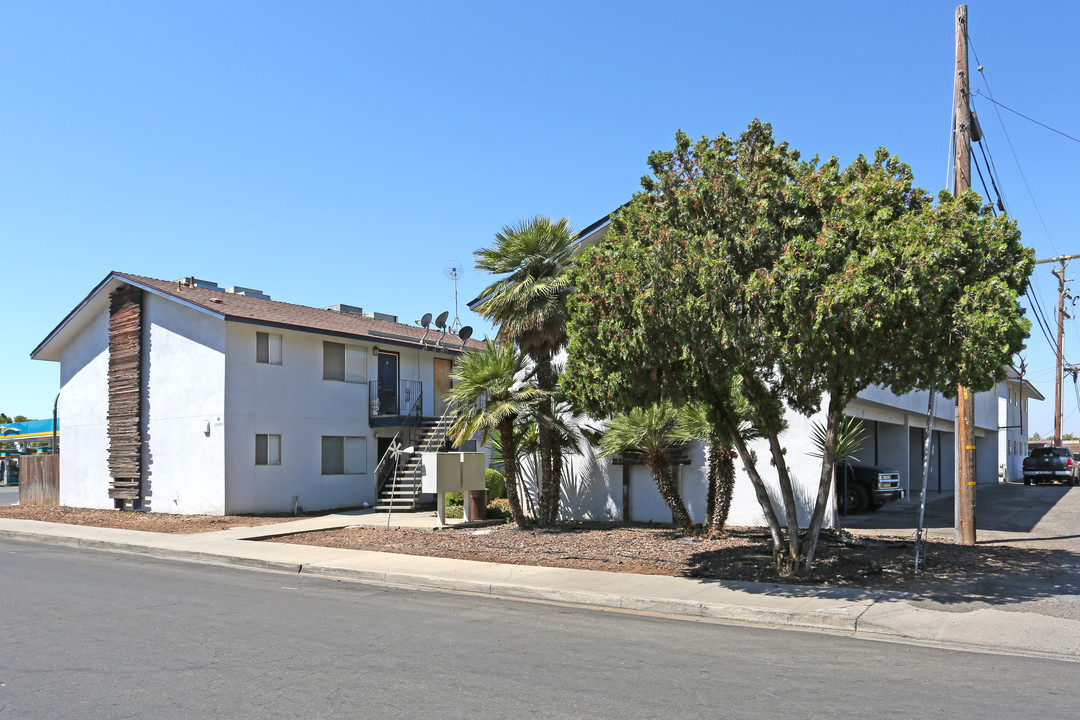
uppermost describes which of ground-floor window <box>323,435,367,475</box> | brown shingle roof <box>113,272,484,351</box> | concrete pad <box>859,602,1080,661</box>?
brown shingle roof <box>113,272,484,351</box>

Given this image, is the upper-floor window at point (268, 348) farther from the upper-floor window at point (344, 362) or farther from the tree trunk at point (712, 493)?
the tree trunk at point (712, 493)

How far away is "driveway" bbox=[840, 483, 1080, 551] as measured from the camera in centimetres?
1591

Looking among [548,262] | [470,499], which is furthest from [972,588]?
[470,499]

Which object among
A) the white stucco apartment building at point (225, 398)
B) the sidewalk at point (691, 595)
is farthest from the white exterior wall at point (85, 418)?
the sidewalk at point (691, 595)

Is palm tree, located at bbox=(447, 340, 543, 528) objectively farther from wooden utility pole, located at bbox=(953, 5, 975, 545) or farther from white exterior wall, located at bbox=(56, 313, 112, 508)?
white exterior wall, located at bbox=(56, 313, 112, 508)

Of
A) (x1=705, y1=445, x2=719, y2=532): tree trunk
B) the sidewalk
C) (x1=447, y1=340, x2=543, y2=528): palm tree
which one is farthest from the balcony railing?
(x1=705, y1=445, x2=719, y2=532): tree trunk

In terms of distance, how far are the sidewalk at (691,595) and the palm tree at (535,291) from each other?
5.00 metres

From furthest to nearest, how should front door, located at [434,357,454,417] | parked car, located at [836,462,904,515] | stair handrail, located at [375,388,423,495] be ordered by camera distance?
front door, located at [434,357,454,417], stair handrail, located at [375,388,423,495], parked car, located at [836,462,904,515]

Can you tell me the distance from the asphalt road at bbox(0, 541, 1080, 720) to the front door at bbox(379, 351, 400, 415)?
17.2m

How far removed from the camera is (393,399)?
28.1 meters

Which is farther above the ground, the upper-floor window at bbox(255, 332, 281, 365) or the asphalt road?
the upper-floor window at bbox(255, 332, 281, 365)

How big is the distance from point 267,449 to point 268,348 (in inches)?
117

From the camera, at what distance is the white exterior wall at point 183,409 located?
23812mm

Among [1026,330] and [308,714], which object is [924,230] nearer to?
[1026,330]
